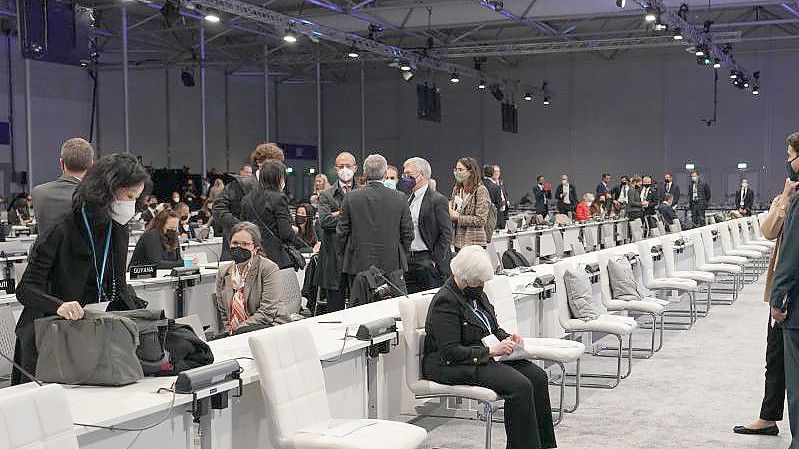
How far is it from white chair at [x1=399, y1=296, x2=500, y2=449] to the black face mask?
3.13 feet

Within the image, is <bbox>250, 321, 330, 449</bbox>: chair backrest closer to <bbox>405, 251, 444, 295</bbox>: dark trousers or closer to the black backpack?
<bbox>405, 251, 444, 295</bbox>: dark trousers

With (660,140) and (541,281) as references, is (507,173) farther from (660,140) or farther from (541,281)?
(541,281)

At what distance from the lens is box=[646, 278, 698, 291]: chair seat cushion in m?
8.77

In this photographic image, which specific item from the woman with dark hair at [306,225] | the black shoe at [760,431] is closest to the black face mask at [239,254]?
the black shoe at [760,431]

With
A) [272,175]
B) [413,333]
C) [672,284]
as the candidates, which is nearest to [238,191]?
[272,175]

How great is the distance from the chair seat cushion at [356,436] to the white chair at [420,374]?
0.70 m

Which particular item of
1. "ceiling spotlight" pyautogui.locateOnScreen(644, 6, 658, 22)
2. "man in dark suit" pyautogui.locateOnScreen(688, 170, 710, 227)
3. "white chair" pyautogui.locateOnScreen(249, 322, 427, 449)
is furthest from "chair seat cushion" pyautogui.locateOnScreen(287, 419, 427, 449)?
"man in dark suit" pyautogui.locateOnScreen(688, 170, 710, 227)

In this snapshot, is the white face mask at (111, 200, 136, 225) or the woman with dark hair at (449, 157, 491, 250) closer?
the white face mask at (111, 200, 136, 225)

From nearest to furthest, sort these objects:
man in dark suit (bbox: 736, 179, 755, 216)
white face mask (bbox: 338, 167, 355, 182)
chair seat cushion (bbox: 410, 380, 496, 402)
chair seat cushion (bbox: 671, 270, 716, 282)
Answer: chair seat cushion (bbox: 410, 380, 496, 402), white face mask (bbox: 338, 167, 355, 182), chair seat cushion (bbox: 671, 270, 716, 282), man in dark suit (bbox: 736, 179, 755, 216)

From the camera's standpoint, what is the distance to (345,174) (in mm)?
6801

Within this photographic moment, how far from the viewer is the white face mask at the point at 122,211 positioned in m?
3.44

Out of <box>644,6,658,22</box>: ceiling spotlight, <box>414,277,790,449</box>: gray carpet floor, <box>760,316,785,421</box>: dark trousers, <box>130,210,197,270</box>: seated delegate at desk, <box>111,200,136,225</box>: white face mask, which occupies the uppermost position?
<box>644,6,658,22</box>: ceiling spotlight

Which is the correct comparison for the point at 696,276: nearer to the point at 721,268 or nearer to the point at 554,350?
the point at 721,268

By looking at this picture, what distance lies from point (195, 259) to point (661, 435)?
3953 millimetres
